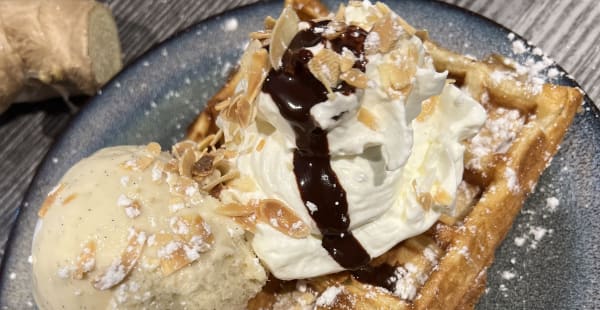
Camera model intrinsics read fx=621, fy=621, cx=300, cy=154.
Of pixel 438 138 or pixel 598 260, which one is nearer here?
pixel 438 138

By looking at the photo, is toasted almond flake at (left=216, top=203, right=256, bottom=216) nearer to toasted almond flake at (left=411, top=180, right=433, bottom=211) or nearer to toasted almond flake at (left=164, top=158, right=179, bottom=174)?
toasted almond flake at (left=164, top=158, right=179, bottom=174)

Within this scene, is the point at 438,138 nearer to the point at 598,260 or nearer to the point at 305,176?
the point at 305,176

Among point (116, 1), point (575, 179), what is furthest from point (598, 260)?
point (116, 1)

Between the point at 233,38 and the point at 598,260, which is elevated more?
the point at 233,38

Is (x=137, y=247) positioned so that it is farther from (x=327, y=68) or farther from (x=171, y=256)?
(x=327, y=68)

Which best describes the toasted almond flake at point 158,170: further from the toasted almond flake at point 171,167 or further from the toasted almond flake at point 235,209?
the toasted almond flake at point 235,209

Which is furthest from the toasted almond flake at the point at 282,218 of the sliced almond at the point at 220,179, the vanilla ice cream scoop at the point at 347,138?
the sliced almond at the point at 220,179

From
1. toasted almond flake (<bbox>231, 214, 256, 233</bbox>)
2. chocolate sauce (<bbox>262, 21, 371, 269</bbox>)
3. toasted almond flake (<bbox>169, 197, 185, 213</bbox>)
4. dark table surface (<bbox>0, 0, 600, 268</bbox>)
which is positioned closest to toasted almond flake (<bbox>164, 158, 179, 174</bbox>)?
→ toasted almond flake (<bbox>169, 197, 185, 213</bbox>)
